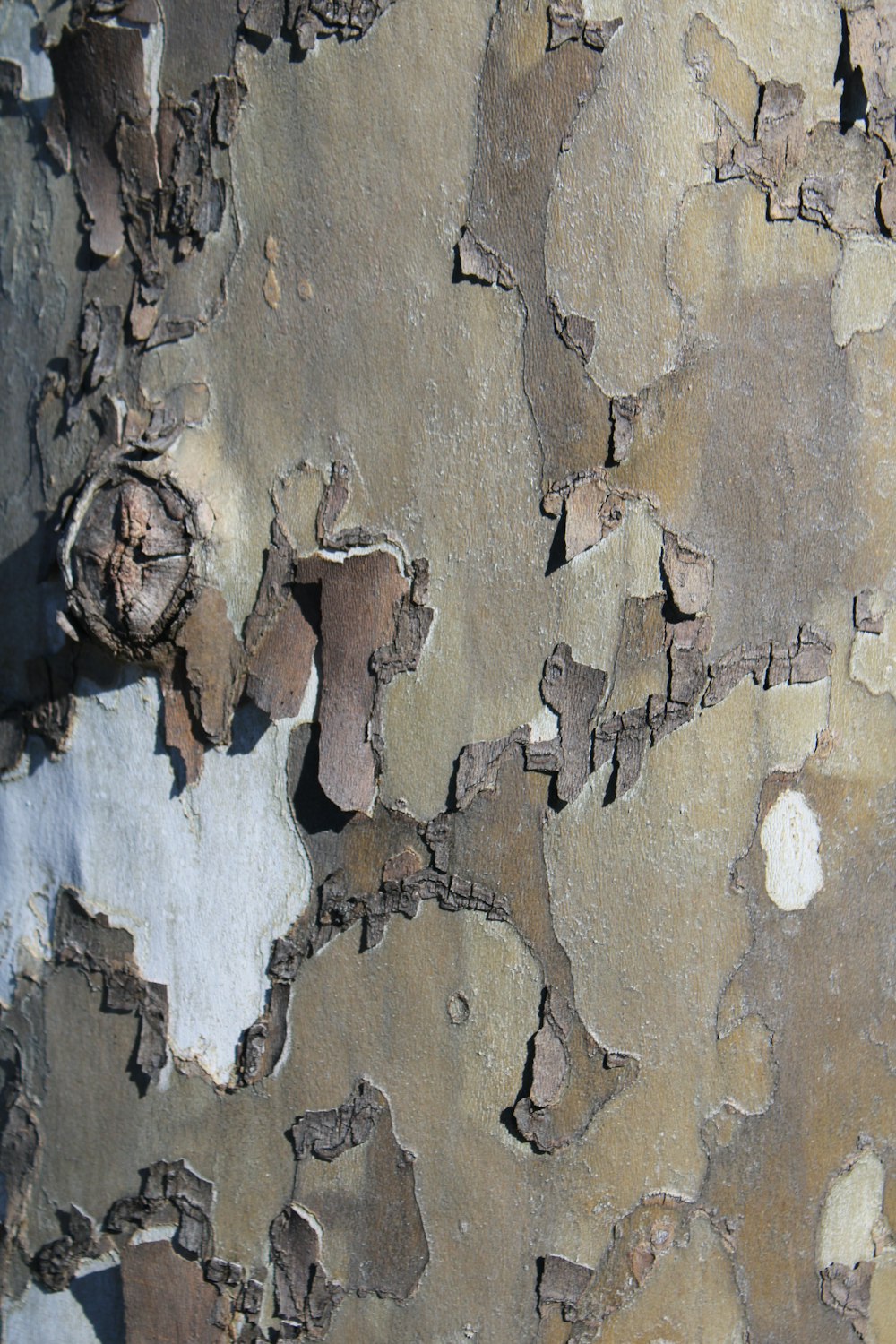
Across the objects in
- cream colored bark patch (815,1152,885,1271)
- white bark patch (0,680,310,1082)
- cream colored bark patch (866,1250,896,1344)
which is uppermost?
white bark patch (0,680,310,1082)

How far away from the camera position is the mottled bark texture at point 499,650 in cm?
87

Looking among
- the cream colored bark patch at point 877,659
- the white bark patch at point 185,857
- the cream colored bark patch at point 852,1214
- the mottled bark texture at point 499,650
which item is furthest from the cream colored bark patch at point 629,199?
the cream colored bark patch at point 852,1214

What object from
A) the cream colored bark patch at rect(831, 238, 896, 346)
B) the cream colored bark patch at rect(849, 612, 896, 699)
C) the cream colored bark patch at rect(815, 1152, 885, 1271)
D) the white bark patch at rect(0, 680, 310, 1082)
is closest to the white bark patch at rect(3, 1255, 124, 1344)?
the white bark patch at rect(0, 680, 310, 1082)

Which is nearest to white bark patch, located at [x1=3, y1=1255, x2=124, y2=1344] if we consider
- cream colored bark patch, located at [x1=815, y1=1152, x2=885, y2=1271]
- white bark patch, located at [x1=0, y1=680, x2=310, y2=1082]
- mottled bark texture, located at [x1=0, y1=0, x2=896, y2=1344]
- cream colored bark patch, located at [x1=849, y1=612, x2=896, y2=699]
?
mottled bark texture, located at [x1=0, y1=0, x2=896, y2=1344]

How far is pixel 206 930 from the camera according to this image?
0.93 m

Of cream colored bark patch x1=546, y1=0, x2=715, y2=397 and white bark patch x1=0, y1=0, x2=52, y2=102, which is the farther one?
white bark patch x1=0, y1=0, x2=52, y2=102

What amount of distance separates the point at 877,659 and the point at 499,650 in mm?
313

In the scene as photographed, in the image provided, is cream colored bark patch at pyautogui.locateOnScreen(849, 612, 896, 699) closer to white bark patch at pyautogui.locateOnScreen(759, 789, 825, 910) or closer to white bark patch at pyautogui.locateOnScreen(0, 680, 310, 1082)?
white bark patch at pyautogui.locateOnScreen(759, 789, 825, 910)

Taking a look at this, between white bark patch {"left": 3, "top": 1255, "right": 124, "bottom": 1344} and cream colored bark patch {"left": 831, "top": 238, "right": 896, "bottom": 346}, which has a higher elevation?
cream colored bark patch {"left": 831, "top": 238, "right": 896, "bottom": 346}

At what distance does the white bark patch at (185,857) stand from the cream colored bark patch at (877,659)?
1.51ft

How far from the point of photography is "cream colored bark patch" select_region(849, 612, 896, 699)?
0.91 m

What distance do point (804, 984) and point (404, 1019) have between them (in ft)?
1.06

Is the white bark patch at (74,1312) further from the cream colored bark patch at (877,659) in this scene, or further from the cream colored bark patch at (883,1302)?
the cream colored bark patch at (877,659)

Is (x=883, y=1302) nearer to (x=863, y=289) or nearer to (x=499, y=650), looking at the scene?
(x=499, y=650)
